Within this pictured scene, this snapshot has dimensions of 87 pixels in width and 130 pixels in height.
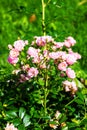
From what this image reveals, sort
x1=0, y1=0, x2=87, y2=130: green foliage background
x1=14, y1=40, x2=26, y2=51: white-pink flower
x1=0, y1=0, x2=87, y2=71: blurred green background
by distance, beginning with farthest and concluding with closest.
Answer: x1=0, y1=0, x2=87, y2=71: blurred green background
x1=14, y1=40, x2=26, y2=51: white-pink flower
x1=0, y1=0, x2=87, y2=130: green foliage background

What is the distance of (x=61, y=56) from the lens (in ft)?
9.09

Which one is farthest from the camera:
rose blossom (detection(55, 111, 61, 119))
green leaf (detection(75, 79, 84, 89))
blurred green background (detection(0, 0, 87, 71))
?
blurred green background (detection(0, 0, 87, 71))

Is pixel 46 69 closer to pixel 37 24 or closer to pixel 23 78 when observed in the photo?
pixel 23 78

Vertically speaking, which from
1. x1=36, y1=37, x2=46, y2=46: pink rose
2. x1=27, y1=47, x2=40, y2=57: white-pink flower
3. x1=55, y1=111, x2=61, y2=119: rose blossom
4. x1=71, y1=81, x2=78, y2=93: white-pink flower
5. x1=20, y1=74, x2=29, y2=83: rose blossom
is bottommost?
x1=55, y1=111, x2=61, y2=119: rose blossom

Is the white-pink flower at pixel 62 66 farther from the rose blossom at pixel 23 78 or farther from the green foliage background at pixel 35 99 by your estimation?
the rose blossom at pixel 23 78

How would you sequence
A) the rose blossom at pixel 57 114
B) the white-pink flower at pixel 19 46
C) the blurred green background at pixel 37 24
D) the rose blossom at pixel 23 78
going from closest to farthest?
1. the white-pink flower at pixel 19 46
2. the rose blossom at pixel 57 114
3. the rose blossom at pixel 23 78
4. the blurred green background at pixel 37 24

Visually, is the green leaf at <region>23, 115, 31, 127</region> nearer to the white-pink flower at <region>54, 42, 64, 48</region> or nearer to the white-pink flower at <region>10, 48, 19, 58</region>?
the white-pink flower at <region>10, 48, 19, 58</region>

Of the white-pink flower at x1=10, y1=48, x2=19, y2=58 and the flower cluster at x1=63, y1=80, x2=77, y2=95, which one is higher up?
the white-pink flower at x1=10, y1=48, x2=19, y2=58

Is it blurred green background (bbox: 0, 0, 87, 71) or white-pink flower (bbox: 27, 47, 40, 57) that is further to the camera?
blurred green background (bbox: 0, 0, 87, 71)

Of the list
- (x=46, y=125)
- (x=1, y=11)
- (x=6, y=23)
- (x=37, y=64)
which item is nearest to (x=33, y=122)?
(x=46, y=125)

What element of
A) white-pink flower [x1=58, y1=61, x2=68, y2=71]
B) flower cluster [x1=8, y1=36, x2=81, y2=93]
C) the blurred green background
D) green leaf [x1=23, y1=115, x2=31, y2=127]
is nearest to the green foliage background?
green leaf [x1=23, y1=115, x2=31, y2=127]

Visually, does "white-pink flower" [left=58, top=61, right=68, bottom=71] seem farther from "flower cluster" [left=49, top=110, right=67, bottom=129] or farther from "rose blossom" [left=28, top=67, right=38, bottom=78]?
"flower cluster" [left=49, top=110, right=67, bottom=129]

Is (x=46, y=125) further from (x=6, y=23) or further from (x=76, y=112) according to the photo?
(x=6, y=23)

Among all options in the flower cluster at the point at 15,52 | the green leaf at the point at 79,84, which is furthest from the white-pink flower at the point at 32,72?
the green leaf at the point at 79,84
